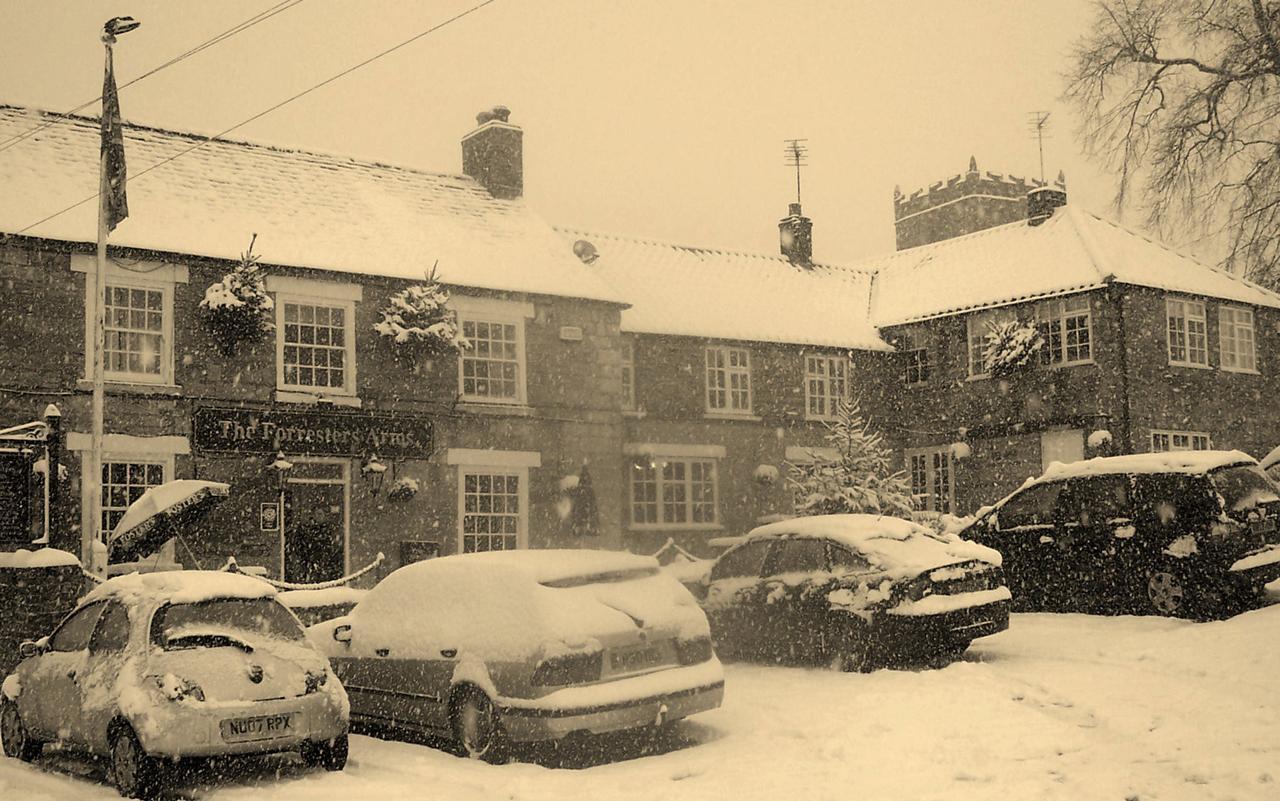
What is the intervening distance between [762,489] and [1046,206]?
33.0ft

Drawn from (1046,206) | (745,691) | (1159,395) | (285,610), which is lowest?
(745,691)

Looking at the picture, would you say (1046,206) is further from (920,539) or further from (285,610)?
(285,610)

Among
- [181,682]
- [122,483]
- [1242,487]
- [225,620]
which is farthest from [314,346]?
[1242,487]

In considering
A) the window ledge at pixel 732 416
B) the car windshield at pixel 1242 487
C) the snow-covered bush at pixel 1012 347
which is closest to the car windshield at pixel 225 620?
the car windshield at pixel 1242 487

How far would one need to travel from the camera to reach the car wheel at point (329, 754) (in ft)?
30.9

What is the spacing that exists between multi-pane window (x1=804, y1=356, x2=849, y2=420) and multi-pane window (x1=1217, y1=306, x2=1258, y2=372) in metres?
8.58

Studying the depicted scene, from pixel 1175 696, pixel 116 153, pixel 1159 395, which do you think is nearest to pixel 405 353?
pixel 116 153

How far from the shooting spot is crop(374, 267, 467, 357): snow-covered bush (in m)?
21.2

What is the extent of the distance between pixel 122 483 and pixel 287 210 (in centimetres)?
582

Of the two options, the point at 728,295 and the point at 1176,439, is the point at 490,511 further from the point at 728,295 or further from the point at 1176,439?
the point at 1176,439

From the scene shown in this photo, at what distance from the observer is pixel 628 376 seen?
2702cm

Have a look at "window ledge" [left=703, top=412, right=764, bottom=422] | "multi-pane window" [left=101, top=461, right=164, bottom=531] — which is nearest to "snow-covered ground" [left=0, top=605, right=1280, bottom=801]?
"multi-pane window" [left=101, top=461, right=164, bottom=531]

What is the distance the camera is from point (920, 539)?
539 inches

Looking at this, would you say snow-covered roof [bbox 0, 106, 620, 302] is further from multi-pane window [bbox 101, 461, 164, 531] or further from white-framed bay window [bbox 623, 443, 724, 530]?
white-framed bay window [bbox 623, 443, 724, 530]
